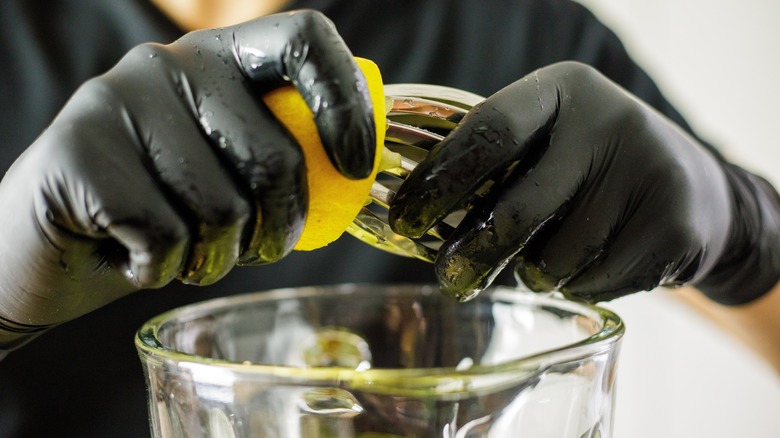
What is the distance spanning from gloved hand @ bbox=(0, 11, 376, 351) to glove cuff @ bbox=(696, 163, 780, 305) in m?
0.36

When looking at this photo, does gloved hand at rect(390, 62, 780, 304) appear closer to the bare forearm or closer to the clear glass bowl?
the clear glass bowl

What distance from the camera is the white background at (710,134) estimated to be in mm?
1254

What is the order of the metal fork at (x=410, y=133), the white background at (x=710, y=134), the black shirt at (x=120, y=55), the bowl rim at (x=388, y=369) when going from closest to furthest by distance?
the bowl rim at (x=388, y=369)
the metal fork at (x=410, y=133)
the black shirt at (x=120, y=55)
the white background at (x=710, y=134)

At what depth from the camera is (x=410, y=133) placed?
35cm

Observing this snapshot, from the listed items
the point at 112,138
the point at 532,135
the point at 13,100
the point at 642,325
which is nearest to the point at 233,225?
the point at 112,138

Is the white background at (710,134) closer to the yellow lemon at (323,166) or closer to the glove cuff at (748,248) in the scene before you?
the glove cuff at (748,248)

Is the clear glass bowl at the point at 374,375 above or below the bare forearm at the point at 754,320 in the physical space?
above

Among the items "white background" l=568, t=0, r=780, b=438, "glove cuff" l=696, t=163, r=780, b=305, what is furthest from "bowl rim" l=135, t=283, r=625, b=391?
"white background" l=568, t=0, r=780, b=438

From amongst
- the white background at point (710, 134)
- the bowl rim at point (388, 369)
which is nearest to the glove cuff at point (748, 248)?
the bowl rim at point (388, 369)

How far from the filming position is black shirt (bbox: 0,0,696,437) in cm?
73

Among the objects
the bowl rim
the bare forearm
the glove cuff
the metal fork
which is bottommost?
the bare forearm

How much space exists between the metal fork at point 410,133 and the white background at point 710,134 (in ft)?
3.03

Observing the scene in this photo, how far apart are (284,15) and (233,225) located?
3.9 inches

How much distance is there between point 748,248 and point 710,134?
0.69 m
